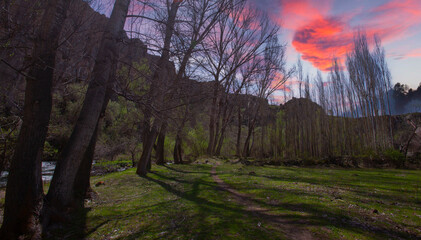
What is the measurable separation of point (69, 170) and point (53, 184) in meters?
0.43

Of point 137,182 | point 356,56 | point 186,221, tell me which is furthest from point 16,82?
point 356,56

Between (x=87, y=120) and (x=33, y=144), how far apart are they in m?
1.31

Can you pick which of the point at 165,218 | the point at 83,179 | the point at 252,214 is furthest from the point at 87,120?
→ the point at 252,214

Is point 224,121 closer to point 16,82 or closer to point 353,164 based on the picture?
point 353,164

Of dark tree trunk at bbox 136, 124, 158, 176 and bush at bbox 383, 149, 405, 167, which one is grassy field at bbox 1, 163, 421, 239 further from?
Result: bush at bbox 383, 149, 405, 167

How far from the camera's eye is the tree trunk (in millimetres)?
4801

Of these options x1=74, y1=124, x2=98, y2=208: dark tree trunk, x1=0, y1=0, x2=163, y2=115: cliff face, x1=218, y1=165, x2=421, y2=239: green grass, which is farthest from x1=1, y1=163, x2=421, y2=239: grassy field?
x1=0, y1=0, x2=163, y2=115: cliff face

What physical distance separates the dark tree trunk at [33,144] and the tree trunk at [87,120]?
657 millimetres

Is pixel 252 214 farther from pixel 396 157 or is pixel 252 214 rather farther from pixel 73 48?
pixel 396 157

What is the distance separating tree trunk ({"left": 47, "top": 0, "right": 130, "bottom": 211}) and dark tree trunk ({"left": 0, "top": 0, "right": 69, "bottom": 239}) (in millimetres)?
657

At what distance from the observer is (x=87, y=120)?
16.7 ft

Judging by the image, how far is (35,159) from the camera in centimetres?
395

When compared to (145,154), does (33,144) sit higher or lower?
higher

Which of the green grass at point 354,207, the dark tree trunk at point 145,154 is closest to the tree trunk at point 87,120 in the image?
the green grass at point 354,207
